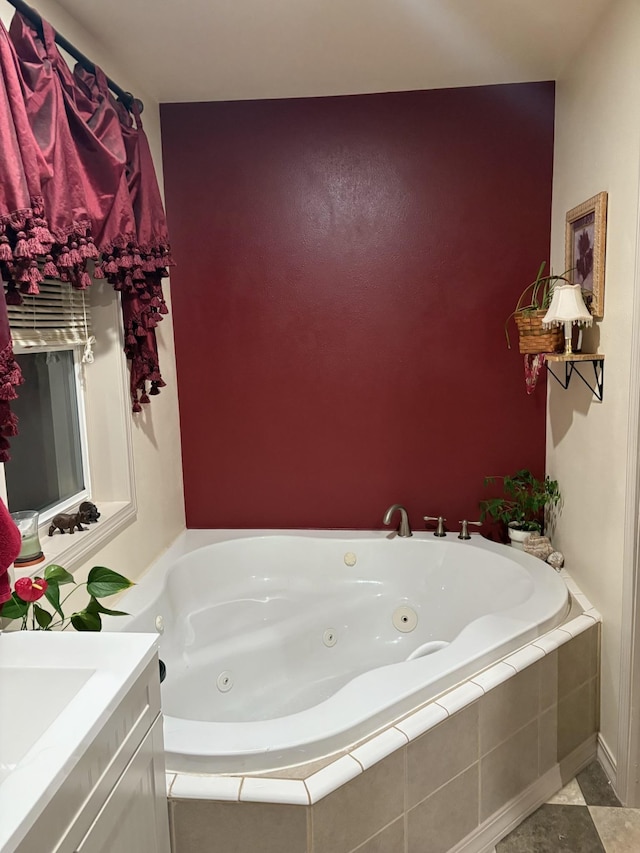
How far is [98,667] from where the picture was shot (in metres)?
1.35

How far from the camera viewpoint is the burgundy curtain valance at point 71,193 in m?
1.59

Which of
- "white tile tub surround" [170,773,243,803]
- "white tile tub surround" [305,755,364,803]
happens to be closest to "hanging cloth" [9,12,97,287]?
"white tile tub surround" [170,773,243,803]

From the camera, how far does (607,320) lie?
7.36 feet

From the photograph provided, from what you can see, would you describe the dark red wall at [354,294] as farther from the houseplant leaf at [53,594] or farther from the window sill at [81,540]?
the houseplant leaf at [53,594]

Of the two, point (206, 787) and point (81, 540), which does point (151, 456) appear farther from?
point (206, 787)

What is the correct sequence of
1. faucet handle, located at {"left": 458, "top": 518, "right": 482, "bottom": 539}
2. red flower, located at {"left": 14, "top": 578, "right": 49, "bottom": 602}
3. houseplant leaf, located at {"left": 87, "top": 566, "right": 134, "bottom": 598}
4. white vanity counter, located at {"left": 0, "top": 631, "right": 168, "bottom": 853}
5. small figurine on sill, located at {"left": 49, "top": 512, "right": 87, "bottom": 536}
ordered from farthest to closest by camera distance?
faucet handle, located at {"left": 458, "top": 518, "right": 482, "bottom": 539}, small figurine on sill, located at {"left": 49, "top": 512, "right": 87, "bottom": 536}, houseplant leaf, located at {"left": 87, "top": 566, "right": 134, "bottom": 598}, red flower, located at {"left": 14, "top": 578, "right": 49, "bottom": 602}, white vanity counter, located at {"left": 0, "top": 631, "right": 168, "bottom": 853}

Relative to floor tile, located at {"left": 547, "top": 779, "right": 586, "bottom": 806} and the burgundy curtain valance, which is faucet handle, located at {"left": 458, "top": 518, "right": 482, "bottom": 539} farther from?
the burgundy curtain valance

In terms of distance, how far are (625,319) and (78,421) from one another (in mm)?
1922

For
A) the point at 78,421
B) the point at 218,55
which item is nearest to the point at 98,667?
the point at 78,421

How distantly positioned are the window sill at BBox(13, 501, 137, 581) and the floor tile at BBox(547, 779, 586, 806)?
1.71 m

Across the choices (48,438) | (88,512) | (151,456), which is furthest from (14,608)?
(151,456)

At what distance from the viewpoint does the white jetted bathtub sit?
2.24 meters

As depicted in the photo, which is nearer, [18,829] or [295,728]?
[18,829]

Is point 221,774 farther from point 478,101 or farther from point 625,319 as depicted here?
point 478,101
